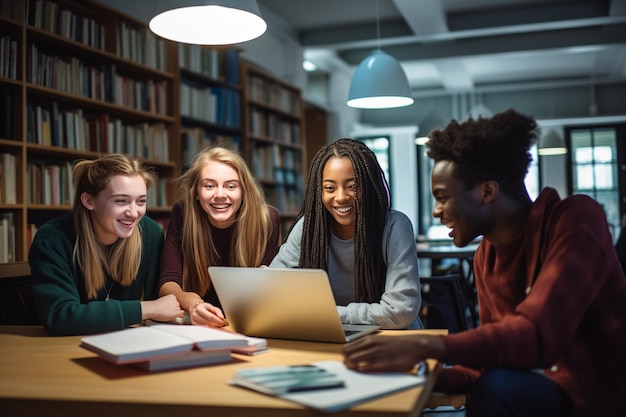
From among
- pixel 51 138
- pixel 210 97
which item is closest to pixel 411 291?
pixel 51 138

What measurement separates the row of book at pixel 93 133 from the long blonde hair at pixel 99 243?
6.78 ft

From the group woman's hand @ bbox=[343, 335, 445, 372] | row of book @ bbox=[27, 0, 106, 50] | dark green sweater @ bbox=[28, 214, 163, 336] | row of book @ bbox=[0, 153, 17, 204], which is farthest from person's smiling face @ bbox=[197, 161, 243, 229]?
row of book @ bbox=[27, 0, 106, 50]

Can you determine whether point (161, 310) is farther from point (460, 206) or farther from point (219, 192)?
point (460, 206)

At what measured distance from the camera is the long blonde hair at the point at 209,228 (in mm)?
2230

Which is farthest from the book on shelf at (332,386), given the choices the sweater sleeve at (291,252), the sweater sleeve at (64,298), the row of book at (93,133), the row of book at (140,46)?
the row of book at (140,46)

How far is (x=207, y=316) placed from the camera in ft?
5.57

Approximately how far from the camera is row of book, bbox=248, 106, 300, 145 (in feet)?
20.4

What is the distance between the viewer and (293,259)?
6.90ft

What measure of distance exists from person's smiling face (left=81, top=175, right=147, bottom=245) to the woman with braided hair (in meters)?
0.49

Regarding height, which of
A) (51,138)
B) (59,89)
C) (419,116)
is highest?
(419,116)

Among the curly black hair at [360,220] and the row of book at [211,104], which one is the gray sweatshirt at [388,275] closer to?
the curly black hair at [360,220]

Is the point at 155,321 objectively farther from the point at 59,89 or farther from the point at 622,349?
the point at 59,89

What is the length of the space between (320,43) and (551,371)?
21.3ft

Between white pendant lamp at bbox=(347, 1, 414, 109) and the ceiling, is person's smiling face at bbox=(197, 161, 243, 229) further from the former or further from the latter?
the ceiling
